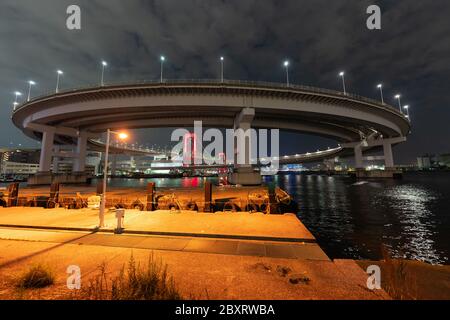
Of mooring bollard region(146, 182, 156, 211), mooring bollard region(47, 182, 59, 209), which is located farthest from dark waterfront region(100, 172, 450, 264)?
mooring bollard region(47, 182, 59, 209)

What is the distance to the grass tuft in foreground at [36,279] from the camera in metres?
4.91

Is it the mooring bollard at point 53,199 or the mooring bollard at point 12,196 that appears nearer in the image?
the mooring bollard at point 53,199

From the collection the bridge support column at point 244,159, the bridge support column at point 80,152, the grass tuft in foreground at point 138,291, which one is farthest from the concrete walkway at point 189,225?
the bridge support column at point 80,152

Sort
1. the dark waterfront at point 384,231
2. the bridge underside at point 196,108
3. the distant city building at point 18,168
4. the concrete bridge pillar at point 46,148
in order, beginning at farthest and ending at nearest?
1. the distant city building at point 18,168
2. the concrete bridge pillar at point 46,148
3. the bridge underside at point 196,108
4. the dark waterfront at point 384,231

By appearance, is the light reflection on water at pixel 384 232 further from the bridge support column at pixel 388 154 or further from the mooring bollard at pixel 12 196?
the bridge support column at pixel 388 154

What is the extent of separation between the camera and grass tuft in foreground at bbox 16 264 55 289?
491cm

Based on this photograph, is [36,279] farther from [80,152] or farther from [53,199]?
[80,152]

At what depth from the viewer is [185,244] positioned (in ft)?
27.2

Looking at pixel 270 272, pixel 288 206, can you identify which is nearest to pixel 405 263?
pixel 270 272

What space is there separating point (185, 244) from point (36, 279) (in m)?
4.51

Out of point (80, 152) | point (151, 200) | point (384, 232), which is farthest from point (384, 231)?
point (80, 152)

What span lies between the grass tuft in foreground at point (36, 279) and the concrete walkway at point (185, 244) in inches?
118

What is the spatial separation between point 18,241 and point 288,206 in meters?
19.4
